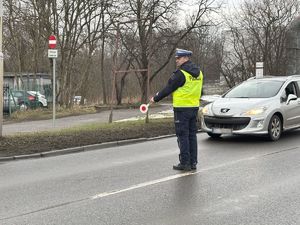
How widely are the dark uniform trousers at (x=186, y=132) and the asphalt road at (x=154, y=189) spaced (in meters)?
0.34

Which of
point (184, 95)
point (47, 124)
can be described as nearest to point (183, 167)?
point (184, 95)

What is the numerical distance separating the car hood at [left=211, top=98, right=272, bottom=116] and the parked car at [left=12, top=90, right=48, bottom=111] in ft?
52.5

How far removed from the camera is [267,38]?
4172 centimetres

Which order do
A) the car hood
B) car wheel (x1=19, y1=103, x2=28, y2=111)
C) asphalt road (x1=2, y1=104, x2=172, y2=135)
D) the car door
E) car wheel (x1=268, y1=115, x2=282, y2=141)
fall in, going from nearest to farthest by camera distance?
the car hood
car wheel (x1=268, y1=115, x2=282, y2=141)
the car door
asphalt road (x1=2, y1=104, x2=172, y2=135)
car wheel (x1=19, y1=103, x2=28, y2=111)

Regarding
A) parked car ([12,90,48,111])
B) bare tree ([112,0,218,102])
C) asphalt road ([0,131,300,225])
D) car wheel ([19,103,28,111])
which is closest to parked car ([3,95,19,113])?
car wheel ([19,103,28,111])

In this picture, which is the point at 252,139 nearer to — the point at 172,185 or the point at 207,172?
the point at 207,172

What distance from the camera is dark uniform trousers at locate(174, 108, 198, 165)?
8.02 m

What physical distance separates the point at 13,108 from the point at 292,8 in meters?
27.7

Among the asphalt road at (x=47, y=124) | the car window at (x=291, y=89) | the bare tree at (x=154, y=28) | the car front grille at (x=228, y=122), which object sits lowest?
the asphalt road at (x=47, y=124)

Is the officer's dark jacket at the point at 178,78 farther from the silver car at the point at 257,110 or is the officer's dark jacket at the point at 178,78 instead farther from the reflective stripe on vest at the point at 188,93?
the silver car at the point at 257,110

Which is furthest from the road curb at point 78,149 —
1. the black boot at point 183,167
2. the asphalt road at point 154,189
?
the black boot at point 183,167

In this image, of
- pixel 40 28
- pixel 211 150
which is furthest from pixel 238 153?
pixel 40 28

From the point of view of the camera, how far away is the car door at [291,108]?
12.1 meters

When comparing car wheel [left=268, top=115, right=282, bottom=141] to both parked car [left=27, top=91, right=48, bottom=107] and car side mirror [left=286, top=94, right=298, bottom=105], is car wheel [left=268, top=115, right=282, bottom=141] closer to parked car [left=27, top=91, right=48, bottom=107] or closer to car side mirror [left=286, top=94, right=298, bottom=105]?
car side mirror [left=286, top=94, right=298, bottom=105]
